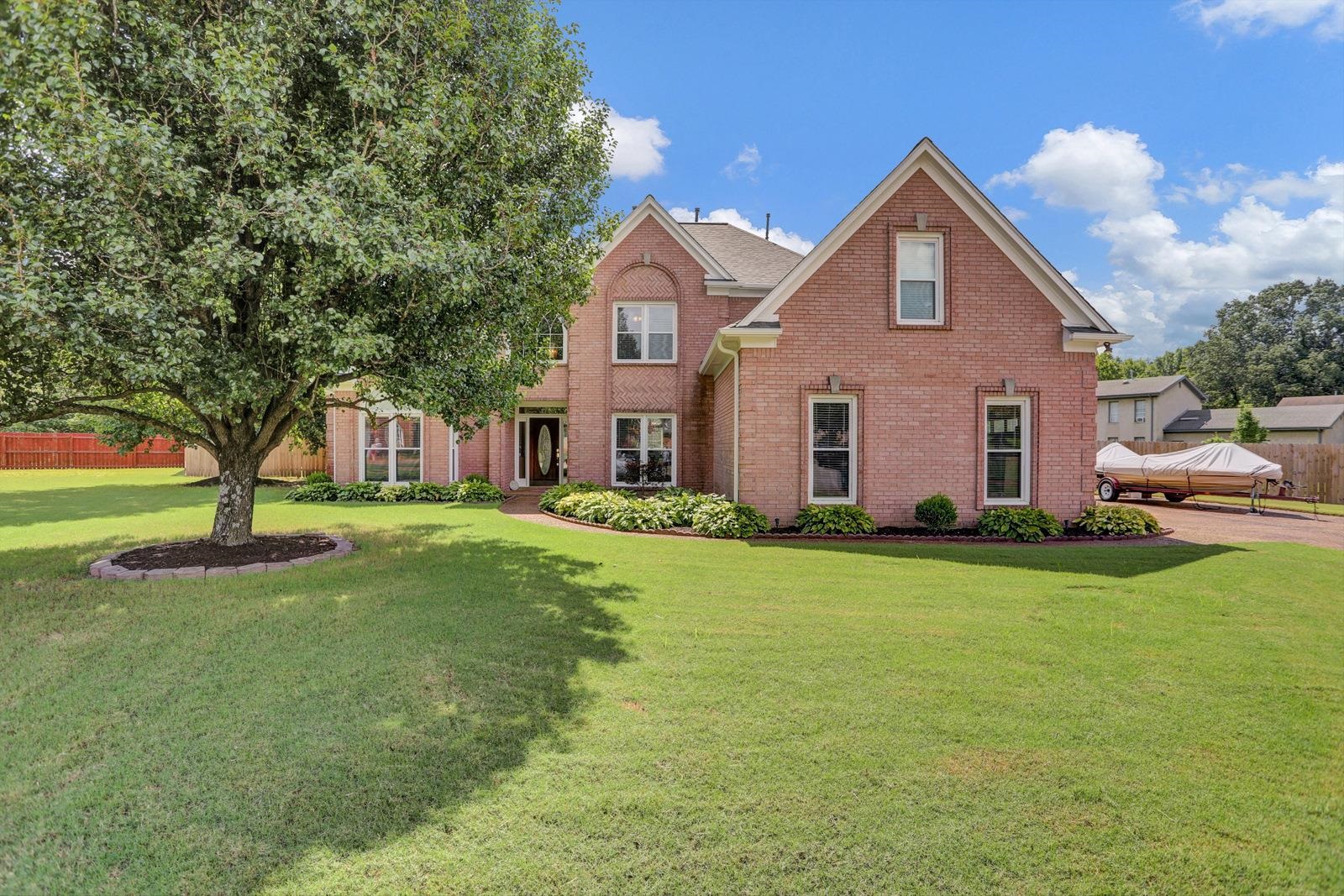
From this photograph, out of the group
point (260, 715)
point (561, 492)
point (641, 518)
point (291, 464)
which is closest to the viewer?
point (260, 715)

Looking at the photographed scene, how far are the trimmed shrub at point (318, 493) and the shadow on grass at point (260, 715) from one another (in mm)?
10017

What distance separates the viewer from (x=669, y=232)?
17406 mm

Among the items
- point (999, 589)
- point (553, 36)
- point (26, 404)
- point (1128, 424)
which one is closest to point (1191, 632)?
point (999, 589)

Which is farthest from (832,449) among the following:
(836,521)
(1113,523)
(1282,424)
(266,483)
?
(1282,424)

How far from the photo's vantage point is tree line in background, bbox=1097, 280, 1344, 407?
191ft

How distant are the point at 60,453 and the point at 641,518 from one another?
3363 centimetres

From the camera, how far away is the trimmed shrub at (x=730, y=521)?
10.9 metres

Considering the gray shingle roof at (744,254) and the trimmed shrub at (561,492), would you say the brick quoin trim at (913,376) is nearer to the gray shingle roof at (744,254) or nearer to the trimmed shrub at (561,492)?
the trimmed shrub at (561,492)

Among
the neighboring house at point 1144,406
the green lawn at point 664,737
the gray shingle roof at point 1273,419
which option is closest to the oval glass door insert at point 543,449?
the green lawn at point 664,737

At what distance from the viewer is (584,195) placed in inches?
414

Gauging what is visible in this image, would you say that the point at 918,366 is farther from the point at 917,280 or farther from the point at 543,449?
the point at 543,449

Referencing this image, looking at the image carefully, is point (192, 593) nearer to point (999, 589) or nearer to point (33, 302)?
point (33, 302)

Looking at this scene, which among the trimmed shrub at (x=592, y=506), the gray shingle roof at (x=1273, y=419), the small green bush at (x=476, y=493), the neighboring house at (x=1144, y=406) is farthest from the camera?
the neighboring house at (x=1144, y=406)

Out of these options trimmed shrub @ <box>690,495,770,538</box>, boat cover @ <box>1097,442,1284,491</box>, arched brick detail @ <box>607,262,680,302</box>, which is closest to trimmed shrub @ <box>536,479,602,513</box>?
trimmed shrub @ <box>690,495,770,538</box>
